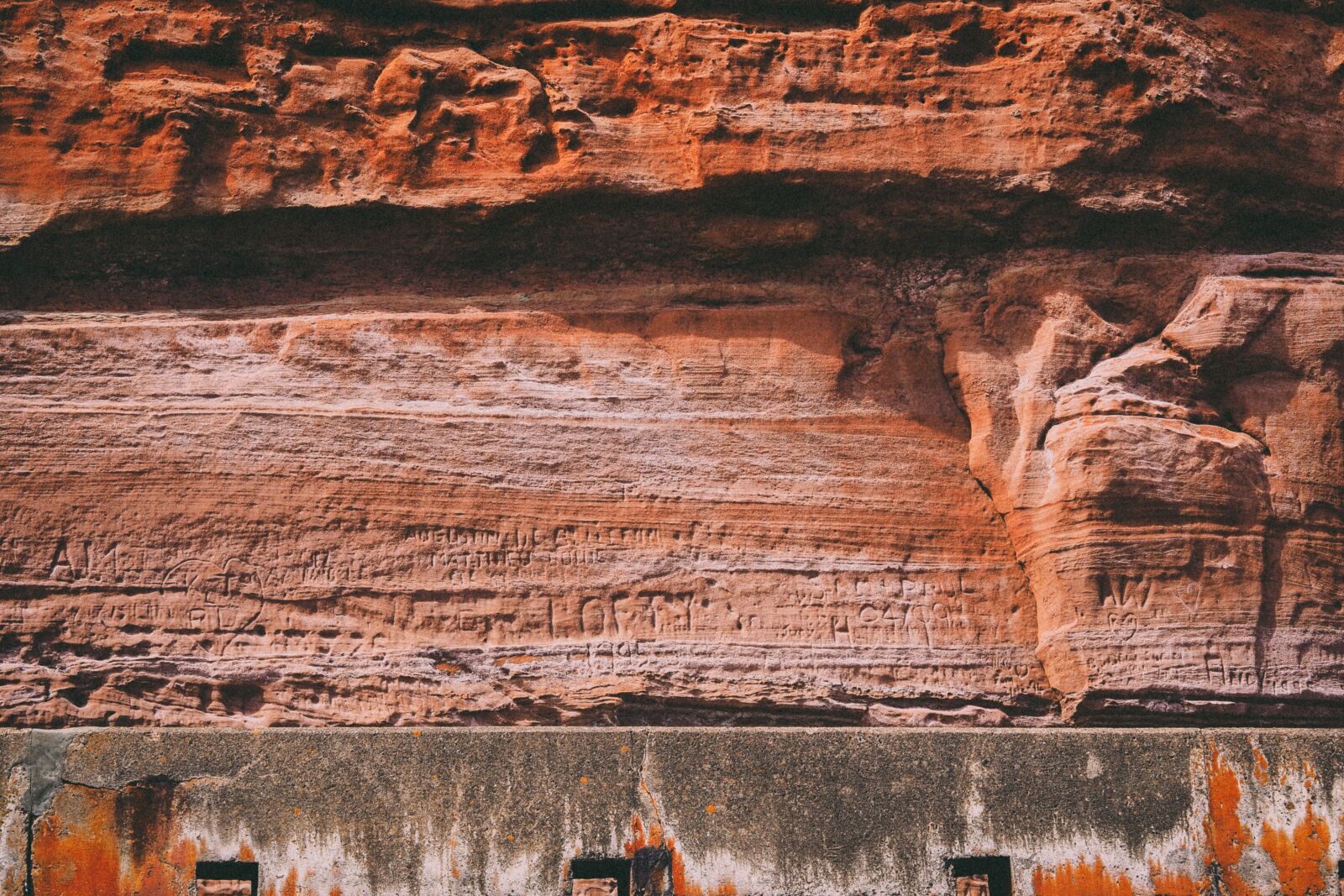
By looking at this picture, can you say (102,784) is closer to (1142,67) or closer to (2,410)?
(2,410)

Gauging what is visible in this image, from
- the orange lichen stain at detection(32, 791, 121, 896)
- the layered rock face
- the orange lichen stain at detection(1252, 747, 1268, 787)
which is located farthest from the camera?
the layered rock face

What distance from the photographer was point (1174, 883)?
10.9ft

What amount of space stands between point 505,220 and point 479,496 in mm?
833

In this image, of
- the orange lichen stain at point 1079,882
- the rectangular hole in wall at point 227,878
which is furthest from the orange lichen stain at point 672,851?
the rectangular hole in wall at point 227,878

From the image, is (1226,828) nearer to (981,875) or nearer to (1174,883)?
(1174,883)

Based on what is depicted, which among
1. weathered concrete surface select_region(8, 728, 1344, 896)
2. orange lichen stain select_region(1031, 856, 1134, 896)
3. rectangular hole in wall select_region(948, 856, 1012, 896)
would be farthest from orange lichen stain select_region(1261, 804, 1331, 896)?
rectangular hole in wall select_region(948, 856, 1012, 896)

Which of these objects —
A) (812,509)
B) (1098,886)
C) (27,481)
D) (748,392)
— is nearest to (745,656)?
(812,509)

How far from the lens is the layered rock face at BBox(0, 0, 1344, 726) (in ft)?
12.9

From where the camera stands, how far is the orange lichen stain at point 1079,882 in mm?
3307

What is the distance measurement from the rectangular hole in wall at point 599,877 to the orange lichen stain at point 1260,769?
150cm

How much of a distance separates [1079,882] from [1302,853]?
0.53 meters

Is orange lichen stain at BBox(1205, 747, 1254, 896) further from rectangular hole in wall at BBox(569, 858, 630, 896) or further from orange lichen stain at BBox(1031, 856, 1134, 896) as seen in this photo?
rectangular hole in wall at BBox(569, 858, 630, 896)

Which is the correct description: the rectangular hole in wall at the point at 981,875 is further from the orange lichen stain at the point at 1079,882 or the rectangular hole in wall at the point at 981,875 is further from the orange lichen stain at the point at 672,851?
the orange lichen stain at the point at 672,851

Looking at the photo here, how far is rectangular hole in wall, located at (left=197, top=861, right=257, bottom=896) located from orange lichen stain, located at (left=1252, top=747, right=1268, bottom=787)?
7.71 feet
